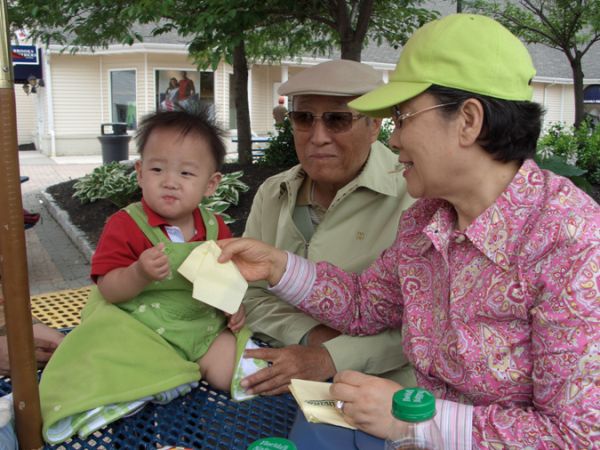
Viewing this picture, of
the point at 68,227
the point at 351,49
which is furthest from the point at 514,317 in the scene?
the point at 68,227

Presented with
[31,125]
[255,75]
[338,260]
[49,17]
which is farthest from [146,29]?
[338,260]

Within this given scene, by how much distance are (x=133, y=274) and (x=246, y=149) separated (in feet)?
28.3

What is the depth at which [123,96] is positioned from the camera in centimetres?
2119

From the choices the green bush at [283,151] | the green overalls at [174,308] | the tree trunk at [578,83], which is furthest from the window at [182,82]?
the green overalls at [174,308]

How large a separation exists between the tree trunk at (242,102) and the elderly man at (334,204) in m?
6.97

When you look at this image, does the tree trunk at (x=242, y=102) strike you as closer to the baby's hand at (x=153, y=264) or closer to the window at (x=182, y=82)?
the baby's hand at (x=153, y=264)

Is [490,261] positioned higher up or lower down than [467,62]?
lower down

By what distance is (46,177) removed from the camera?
14.8 meters

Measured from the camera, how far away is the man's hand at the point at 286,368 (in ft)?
6.97

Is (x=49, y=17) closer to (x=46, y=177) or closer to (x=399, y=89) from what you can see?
(x=399, y=89)

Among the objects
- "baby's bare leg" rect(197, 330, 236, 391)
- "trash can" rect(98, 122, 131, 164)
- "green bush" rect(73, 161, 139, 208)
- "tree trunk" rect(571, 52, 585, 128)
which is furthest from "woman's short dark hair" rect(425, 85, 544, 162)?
"trash can" rect(98, 122, 131, 164)

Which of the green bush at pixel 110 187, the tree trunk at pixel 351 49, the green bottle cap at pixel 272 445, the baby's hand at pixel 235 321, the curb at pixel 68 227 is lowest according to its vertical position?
the curb at pixel 68 227

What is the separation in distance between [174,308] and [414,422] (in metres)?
1.07

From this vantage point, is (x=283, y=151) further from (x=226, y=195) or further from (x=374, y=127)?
(x=374, y=127)
